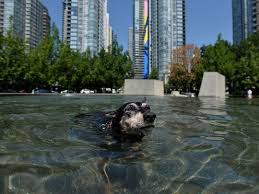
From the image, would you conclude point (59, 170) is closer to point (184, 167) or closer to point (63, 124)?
point (184, 167)

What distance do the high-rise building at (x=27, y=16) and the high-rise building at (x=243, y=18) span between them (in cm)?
8463

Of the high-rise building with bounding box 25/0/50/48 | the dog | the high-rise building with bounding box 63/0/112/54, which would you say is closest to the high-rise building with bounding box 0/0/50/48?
the high-rise building with bounding box 25/0/50/48

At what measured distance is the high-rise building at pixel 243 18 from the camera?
127 meters

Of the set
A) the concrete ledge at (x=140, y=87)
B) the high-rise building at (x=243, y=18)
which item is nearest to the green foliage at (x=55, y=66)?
the concrete ledge at (x=140, y=87)

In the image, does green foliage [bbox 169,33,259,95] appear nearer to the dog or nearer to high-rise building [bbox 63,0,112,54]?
the dog

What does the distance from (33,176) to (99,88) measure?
57301 mm

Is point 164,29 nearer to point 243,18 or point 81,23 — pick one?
point 243,18

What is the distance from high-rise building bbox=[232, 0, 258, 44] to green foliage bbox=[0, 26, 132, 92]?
281 ft

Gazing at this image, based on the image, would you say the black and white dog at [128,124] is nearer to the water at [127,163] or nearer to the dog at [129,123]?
the dog at [129,123]

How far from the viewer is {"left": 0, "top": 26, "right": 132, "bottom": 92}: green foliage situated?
38.9 m

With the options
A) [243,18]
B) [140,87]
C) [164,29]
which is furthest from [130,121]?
A: [243,18]

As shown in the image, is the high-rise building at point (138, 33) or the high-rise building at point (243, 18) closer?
the high-rise building at point (243, 18)

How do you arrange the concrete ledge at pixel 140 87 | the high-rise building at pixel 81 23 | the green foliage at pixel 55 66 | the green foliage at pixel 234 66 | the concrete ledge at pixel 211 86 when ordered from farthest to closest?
the high-rise building at pixel 81 23
the green foliage at pixel 234 66
the green foliage at pixel 55 66
the concrete ledge at pixel 140 87
the concrete ledge at pixel 211 86

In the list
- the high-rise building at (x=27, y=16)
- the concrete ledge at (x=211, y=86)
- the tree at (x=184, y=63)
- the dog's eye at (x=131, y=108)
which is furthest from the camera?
the high-rise building at (x=27, y=16)
